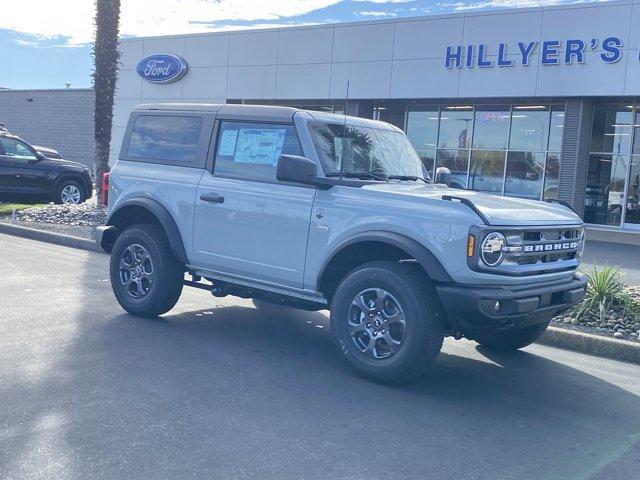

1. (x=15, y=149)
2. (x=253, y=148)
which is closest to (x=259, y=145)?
(x=253, y=148)

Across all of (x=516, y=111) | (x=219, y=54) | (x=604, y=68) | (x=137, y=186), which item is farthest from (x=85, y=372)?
(x=219, y=54)

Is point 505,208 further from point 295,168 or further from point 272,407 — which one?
point 272,407

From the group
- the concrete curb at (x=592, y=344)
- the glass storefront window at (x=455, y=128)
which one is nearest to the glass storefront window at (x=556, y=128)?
the glass storefront window at (x=455, y=128)

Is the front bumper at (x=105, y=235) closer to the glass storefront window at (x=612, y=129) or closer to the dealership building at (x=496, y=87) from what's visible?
the dealership building at (x=496, y=87)

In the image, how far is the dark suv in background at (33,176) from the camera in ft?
55.5

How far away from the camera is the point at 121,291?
298 inches

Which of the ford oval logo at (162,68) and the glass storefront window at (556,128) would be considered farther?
the ford oval logo at (162,68)

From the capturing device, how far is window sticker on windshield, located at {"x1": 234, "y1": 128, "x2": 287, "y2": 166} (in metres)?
6.59

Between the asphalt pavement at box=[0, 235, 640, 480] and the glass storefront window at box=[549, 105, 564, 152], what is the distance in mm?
14165

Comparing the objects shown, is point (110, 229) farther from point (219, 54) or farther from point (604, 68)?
point (219, 54)

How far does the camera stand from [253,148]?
22.2 ft

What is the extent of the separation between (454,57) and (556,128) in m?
3.40

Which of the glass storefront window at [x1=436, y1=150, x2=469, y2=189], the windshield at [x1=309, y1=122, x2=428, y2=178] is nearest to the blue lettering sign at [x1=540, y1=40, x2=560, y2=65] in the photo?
the glass storefront window at [x1=436, y1=150, x2=469, y2=189]

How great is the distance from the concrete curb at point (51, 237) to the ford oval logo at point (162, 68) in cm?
1408
